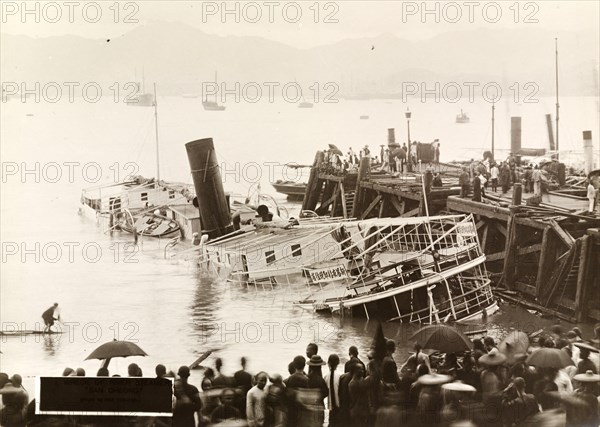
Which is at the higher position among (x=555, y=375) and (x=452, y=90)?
(x=452, y=90)

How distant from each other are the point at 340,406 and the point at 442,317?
22.0 ft

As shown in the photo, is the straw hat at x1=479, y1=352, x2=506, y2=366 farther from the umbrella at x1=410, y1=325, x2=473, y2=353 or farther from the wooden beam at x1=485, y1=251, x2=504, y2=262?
the wooden beam at x1=485, y1=251, x2=504, y2=262

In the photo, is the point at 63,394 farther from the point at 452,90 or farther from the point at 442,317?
the point at 452,90

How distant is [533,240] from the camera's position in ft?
59.6

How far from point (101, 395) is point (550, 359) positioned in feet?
19.1

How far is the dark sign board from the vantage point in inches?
440

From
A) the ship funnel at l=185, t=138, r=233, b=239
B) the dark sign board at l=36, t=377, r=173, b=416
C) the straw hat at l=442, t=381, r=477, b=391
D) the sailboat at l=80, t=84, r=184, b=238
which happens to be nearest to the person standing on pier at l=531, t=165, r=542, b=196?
the ship funnel at l=185, t=138, r=233, b=239

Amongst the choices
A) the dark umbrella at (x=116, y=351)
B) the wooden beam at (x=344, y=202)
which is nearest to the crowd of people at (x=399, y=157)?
the wooden beam at (x=344, y=202)

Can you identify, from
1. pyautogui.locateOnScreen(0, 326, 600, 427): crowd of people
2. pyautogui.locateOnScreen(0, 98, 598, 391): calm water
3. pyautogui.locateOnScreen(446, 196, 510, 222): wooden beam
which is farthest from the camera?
pyautogui.locateOnScreen(446, 196, 510, 222): wooden beam

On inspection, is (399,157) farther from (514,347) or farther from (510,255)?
(514,347)

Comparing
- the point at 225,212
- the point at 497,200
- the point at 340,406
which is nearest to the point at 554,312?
the point at 497,200

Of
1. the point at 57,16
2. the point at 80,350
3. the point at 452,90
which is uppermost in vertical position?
the point at 57,16

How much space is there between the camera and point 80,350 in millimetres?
16094

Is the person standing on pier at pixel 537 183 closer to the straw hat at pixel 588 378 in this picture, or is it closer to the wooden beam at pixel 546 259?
the wooden beam at pixel 546 259
